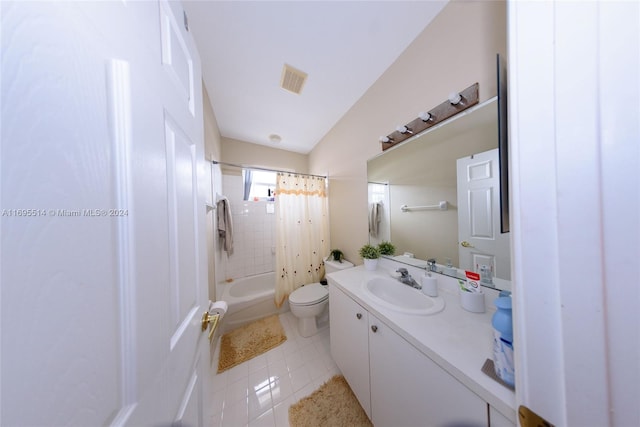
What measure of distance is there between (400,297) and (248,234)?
2049mm

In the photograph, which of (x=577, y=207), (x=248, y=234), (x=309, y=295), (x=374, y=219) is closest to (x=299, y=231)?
(x=309, y=295)

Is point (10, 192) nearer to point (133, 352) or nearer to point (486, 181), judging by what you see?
point (133, 352)

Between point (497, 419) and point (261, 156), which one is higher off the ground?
point (261, 156)

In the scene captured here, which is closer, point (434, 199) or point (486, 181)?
point (486, 181)

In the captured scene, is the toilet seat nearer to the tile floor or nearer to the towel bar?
the tile floor

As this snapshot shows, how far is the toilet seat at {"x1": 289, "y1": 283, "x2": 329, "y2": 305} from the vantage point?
1.73 m

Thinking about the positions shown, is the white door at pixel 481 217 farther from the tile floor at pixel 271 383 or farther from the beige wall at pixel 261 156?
the beige wall at pixel 261 156

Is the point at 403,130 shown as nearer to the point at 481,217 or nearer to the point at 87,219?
the point at 481,217

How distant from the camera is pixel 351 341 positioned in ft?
3.77

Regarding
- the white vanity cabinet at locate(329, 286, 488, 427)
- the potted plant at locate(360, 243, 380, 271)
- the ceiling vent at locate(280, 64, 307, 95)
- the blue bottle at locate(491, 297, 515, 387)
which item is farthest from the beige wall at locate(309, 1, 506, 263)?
the blue bottle at locate(491, 297, 515, 387)

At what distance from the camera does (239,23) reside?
A: 1070mm

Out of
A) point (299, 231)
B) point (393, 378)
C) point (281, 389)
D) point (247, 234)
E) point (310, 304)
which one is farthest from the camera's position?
point (247, 234)

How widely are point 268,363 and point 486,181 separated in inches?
80.7

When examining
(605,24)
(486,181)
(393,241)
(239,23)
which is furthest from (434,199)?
(239,23)
